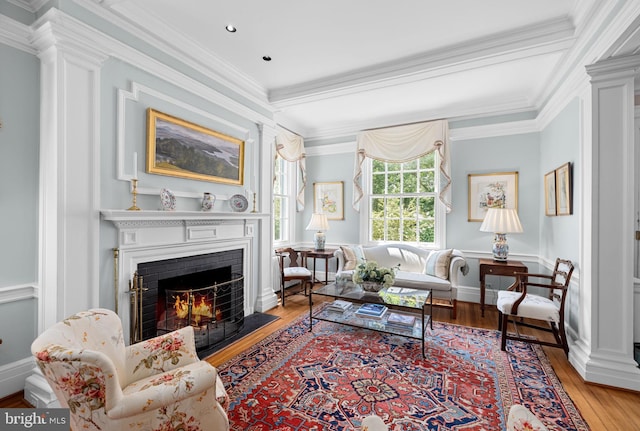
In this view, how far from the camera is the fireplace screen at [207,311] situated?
278cm

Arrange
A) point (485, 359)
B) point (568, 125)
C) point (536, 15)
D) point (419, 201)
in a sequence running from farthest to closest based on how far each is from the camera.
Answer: point (419, 201) → point (568, 125) → point (485, 359) → point (536, 15)

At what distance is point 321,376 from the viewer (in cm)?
238

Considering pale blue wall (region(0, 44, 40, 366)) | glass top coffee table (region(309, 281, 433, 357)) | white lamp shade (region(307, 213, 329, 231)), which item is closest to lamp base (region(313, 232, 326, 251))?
white lamp shade (region(307, 213, 329, 231))

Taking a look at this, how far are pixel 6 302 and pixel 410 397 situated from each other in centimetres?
290

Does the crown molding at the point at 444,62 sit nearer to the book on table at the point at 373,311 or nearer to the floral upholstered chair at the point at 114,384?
the book on table at the point at 373,311

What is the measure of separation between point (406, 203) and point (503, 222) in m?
1.53

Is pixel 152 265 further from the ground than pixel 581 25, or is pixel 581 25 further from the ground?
pixel 581 25

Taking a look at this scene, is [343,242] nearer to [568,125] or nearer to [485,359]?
[485,359]

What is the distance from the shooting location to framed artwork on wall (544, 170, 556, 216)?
11.2 feet

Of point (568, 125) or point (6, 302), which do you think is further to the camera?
point (568, 125)

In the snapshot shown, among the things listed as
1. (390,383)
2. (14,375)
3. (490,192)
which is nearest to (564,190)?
(490,192)

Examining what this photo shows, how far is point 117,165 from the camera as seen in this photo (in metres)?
2.37

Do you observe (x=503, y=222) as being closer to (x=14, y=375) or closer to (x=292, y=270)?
(x=292, y=270)

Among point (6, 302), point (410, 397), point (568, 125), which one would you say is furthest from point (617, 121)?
point (6, 302)
